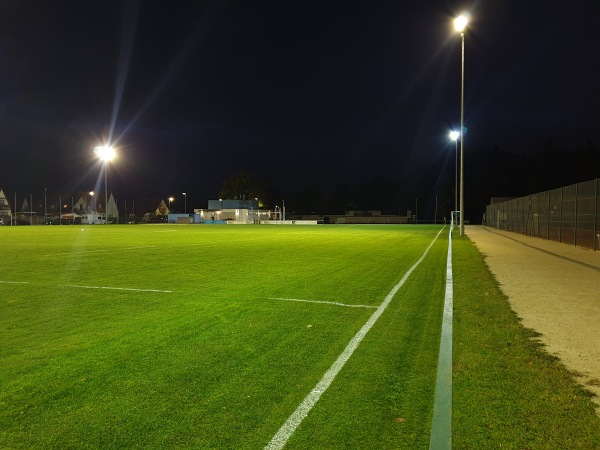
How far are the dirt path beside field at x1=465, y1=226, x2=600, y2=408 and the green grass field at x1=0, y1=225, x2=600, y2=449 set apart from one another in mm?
294

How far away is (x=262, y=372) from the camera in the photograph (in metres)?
4.82

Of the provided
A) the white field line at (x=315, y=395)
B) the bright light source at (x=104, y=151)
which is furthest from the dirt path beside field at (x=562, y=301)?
the bright light source at (x=104, y=151)

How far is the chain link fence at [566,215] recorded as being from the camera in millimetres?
19969

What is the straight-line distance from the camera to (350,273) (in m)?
13.1

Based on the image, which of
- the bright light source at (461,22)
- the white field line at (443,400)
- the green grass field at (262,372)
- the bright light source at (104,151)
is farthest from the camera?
the bright light source at (104,151)

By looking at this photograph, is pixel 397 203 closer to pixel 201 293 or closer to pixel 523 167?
pixel 523 167

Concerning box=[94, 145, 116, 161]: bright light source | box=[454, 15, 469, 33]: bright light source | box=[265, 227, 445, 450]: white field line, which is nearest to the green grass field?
box=[265, 227, 445, 450]: white field line

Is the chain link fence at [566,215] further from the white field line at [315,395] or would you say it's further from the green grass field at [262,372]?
the white field line at [315,395]

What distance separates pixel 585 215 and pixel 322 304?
17743 millimetres

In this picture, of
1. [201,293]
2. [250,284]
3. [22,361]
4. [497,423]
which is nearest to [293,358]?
[497,423]

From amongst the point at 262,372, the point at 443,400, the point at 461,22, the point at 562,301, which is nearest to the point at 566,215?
the point at 461,22

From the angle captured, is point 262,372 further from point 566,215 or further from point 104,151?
point 104,151

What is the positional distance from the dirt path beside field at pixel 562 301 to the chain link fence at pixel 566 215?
3.64 metres

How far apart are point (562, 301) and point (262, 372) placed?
6.78m
